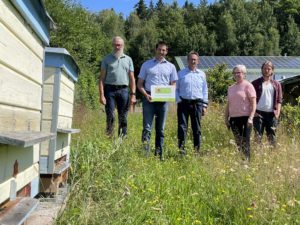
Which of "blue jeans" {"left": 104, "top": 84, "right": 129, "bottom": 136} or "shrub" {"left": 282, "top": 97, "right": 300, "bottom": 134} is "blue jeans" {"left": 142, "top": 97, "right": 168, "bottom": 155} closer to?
"blue jeans" {"left": 104, "top": 84, "right": 129, "bottom": 136}

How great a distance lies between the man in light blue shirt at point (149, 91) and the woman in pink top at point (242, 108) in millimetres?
1116

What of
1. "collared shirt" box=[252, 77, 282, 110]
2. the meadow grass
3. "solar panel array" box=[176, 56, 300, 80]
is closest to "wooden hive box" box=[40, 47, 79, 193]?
the meadow grass

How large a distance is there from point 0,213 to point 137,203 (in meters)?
1.83

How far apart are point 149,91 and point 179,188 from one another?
2.65m

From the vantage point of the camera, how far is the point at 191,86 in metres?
8.18

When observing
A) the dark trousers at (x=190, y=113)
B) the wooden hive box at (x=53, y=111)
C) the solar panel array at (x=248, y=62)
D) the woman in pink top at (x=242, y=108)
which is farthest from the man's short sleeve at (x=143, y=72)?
the solar panel array at (x=248, y=62)

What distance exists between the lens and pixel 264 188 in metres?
5.04

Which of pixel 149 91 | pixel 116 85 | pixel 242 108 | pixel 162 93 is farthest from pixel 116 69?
pixel 242 108

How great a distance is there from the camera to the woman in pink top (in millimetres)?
7895

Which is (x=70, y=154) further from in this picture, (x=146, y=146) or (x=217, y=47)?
(x=217, y=47)

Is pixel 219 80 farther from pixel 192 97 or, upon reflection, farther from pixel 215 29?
pixel 215 29

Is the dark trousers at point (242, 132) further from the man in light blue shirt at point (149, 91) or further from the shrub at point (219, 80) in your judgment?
the shrub at point (219, 80)

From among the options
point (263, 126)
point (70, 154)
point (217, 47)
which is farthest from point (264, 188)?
point (217, 47)

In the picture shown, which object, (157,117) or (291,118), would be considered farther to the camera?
(291,118)
